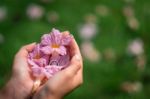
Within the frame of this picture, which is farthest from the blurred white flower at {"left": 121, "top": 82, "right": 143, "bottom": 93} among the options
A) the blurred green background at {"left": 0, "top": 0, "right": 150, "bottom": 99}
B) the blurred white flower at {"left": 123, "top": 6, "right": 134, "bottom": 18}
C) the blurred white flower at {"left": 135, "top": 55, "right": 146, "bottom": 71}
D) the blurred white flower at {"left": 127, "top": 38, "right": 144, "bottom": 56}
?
the blurred white flower at {"left": 123, "top": 6, "right": 134, "bottom": 18}

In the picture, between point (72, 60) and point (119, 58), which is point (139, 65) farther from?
point (72, 60)

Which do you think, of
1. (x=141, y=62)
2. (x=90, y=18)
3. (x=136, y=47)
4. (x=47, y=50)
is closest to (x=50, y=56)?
(x=47, y=50)

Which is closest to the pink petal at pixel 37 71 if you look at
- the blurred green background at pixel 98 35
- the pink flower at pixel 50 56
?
the pink flower at pixel 50 56

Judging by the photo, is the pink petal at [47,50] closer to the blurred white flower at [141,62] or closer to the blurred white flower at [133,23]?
the blurred white flower at [141,62]

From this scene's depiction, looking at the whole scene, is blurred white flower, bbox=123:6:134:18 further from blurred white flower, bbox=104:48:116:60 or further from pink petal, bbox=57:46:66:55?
pink petal, bbox=57:46:66:55

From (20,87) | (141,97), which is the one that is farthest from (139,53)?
(20,87)
